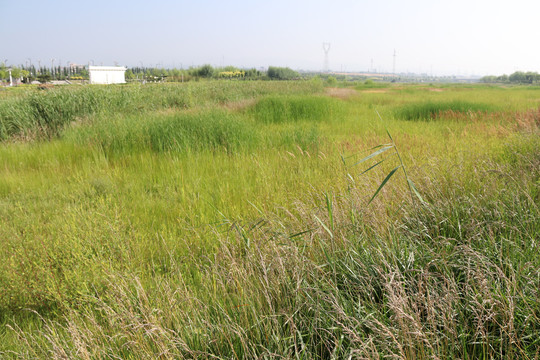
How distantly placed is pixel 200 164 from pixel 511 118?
9389 mm

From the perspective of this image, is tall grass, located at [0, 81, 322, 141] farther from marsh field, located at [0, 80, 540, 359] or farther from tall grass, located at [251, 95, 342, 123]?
tall grass, located at [251, 95, 342, 123]

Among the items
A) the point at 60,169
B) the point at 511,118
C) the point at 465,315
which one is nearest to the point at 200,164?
the point at 60,169

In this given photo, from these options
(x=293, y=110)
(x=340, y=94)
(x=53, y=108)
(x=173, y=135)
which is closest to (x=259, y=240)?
(x=173, y=135)

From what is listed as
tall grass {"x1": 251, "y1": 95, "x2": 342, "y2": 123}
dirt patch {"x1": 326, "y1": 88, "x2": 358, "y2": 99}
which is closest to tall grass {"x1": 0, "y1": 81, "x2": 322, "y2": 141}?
tall grass {"x1": 251, "y1": 95, "x2": 342, "y2": 123}

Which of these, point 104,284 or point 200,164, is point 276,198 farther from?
point 200,164

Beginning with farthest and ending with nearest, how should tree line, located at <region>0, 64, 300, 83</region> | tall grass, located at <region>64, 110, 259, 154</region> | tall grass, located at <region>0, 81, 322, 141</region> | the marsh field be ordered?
1. tree line, located at <region>0, 64, 300, 83</region>
2. tall grass, located at <region>0, 81, 322, 141</region>
3. tall grass, located at <region>64, 110, 259, 154</region>
4. the marsh field

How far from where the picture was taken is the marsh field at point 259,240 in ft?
5.76

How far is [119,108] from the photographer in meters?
12.7

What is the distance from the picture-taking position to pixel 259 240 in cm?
271

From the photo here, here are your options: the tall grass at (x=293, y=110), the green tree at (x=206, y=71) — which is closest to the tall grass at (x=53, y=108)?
the tall grass at (x=293, y=110)

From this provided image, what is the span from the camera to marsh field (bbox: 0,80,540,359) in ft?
5.76

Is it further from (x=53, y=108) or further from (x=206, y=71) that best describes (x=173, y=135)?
(x=206, y=71)

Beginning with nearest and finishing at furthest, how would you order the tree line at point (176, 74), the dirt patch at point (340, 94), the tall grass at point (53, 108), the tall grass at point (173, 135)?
the tall grass at point (173, 135)
the tall grass at point (53, 108)
the dirt patch at point (340, 94)
the tree line at point (176, 74)

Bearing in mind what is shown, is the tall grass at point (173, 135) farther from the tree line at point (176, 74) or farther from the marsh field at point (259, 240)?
the tree line at point (176, 74)
